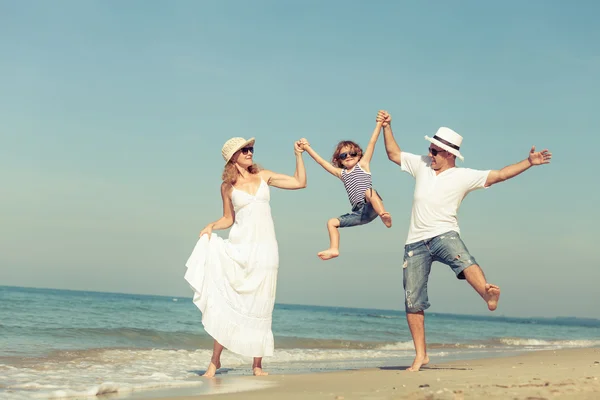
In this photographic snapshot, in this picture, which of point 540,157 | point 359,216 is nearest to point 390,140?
point 359,216

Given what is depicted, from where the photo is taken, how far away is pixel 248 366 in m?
9.47

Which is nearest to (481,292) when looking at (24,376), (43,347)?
(24,376)

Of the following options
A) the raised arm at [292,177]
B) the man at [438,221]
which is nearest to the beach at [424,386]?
the man at [438,221]

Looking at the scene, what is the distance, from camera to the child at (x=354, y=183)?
738cm

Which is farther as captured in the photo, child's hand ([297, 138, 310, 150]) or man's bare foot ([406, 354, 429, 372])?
child's hand ([297, 138, 310, 150])

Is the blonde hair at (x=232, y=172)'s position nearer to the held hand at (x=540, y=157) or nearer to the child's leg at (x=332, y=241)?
the child's leg at (x=332, y=241)

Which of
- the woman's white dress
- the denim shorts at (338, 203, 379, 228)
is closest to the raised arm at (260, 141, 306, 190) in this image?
the woman's white dress

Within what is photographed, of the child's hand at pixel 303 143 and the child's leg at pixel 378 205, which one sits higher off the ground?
the child's hand at pixel 303 143

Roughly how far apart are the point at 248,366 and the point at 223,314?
96.6 inches

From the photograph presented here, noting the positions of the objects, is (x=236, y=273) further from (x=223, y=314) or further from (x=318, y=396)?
(x=318, y=396)

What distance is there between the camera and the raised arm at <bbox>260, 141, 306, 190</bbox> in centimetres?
728

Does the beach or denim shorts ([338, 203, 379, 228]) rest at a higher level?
denim shorts ([338, 203, 379, 228])

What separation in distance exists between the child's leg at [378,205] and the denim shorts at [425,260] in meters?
0.34

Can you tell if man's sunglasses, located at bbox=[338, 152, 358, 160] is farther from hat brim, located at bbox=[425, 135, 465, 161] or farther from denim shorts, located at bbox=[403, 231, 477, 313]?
denim shorts, located at bbox=[403, 231, 477, 313]
